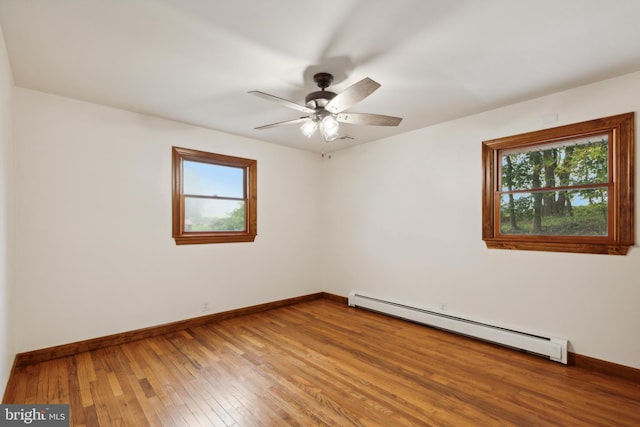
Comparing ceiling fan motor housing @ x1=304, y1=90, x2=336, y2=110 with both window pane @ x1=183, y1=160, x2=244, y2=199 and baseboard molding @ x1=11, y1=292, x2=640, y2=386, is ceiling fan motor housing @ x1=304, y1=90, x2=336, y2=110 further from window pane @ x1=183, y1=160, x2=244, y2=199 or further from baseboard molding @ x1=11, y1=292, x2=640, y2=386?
baseboard molding @ x1=11, y1=292, x2=640, y2=386

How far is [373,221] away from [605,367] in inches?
115

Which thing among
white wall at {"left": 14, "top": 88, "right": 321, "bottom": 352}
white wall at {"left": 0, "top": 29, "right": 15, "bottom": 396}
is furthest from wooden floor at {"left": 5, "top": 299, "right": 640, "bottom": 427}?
white wall at {"left": 14, "top": 88, "right": 321, "bottom": 352}

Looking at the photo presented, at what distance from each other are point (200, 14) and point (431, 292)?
3802mm

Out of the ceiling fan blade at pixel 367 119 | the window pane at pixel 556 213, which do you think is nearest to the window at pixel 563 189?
the window pane at pixel 556 213

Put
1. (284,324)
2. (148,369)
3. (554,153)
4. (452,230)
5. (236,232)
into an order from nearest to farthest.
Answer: (148,369)
(554,153)
(452,230)
(284,324)
(236,232)

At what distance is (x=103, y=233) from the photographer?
3254 millimetres

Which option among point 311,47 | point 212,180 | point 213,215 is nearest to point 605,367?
point 311,47

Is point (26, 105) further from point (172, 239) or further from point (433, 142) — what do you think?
point (433, 142)

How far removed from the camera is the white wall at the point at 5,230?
2113mm

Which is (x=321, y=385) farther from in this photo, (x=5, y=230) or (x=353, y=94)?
(x=5, y=230)

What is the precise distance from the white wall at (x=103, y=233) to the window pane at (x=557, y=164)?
11.5 feet

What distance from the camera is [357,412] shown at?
2.12m

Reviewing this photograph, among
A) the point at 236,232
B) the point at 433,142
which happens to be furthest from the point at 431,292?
the point at 236,232

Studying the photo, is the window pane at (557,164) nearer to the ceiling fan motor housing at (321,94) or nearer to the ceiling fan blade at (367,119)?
the ceiling fan blade at (367,119)
